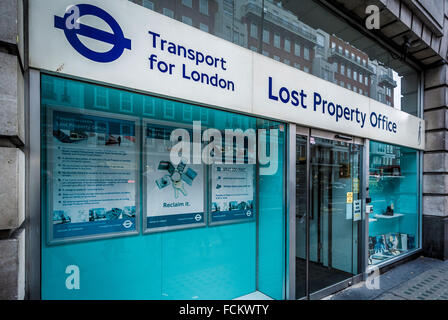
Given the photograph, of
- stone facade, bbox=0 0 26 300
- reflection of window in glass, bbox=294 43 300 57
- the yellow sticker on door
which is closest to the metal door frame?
the yellow sticker on door

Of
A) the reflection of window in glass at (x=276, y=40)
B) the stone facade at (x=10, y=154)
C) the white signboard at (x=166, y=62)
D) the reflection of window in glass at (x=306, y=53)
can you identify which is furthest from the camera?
the reflection of window in glass at (x=306, y=53)

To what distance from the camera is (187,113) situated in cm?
312

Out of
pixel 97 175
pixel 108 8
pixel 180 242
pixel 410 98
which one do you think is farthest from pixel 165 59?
pixel 410 98

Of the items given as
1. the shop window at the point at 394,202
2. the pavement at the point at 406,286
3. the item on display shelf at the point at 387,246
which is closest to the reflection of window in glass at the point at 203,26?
the pavement at the point at 406,286

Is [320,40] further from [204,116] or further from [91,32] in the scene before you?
[91,32]

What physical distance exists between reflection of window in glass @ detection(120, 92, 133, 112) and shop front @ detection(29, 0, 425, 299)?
1cm

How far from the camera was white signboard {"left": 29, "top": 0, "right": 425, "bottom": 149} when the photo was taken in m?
1.68

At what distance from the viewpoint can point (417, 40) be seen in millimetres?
4867

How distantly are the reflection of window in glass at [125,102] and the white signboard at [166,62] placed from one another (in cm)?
74

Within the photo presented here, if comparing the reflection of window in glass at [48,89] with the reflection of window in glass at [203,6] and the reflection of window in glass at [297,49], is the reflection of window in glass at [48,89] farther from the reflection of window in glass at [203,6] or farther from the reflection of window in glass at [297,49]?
the reflection of window in glass at [297,49]

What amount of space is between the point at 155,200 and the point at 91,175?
756mm

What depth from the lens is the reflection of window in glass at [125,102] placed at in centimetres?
264

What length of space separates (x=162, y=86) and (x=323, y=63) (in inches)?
118
